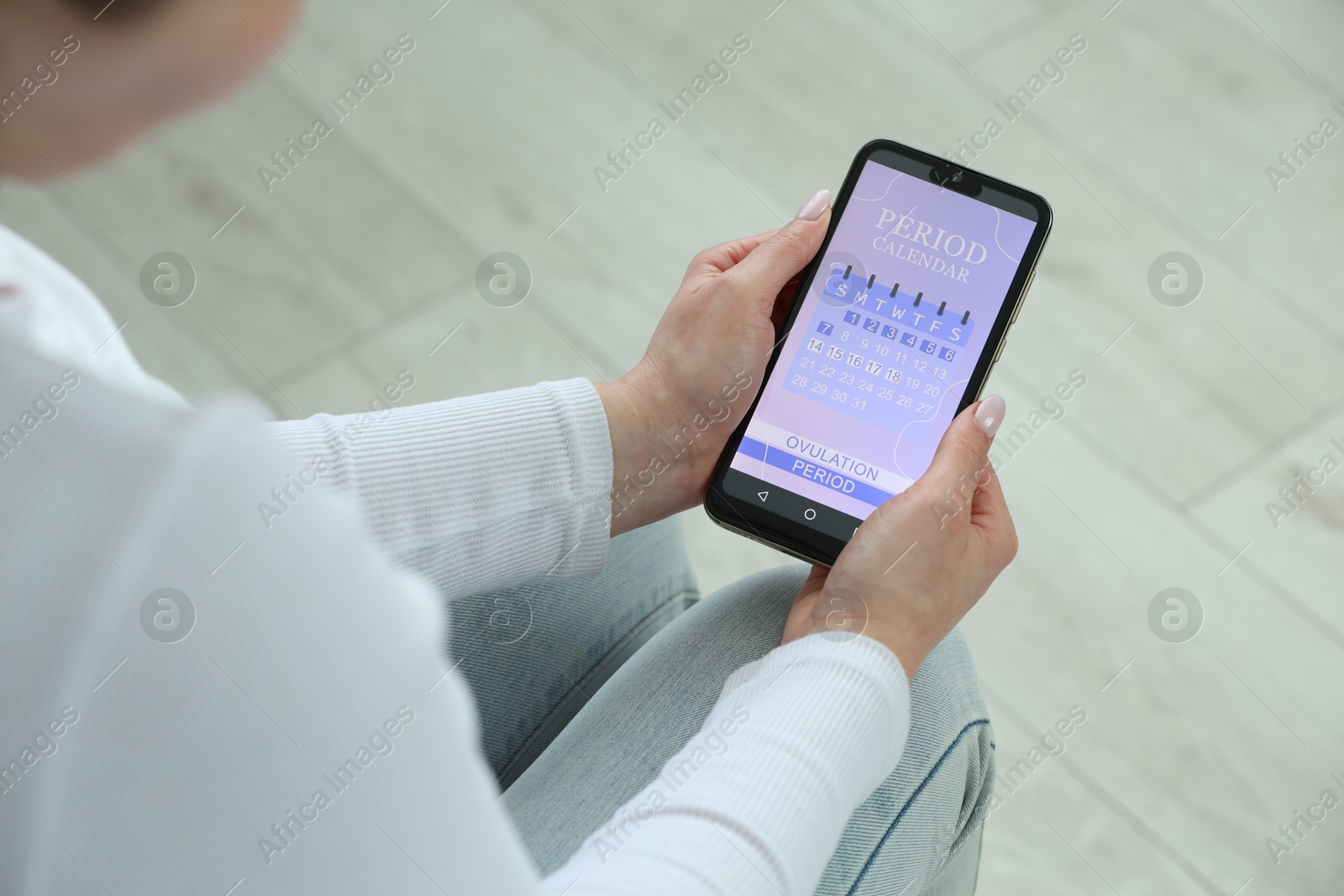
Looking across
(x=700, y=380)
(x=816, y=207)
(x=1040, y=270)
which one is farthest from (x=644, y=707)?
(x=1040, y=270)

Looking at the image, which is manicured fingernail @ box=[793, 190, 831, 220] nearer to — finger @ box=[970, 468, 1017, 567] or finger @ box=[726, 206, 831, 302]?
finger @ box=[726, 206, 831, 302]

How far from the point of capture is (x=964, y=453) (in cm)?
63

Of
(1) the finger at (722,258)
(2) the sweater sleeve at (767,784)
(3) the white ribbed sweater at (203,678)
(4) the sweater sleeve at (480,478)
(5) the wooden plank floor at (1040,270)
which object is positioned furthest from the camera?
(5) the wooden plank floor at (1040,270)

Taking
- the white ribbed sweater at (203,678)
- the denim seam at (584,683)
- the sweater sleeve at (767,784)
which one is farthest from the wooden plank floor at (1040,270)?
the white ribbed sweater at (203,678)

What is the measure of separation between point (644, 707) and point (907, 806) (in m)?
A: 0.15

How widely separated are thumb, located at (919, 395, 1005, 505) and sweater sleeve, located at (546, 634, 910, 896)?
116 millimetres

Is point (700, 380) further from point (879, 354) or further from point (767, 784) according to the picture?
point (767, 784)

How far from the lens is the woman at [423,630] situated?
0.28m

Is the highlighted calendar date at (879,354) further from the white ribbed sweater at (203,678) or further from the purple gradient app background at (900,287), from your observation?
the white ribbed sweater at (203,678)

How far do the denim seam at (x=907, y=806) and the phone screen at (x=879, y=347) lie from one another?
0.14 m

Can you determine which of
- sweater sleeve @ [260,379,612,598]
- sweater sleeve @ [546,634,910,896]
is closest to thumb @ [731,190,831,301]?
sweater sleeve @ [260,379,612,598]

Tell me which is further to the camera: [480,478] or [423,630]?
[480,478]

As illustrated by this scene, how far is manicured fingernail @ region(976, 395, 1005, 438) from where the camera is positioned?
0.64m

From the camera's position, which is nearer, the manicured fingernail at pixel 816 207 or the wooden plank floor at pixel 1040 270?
the manicured fingernail at pixel 816 207
